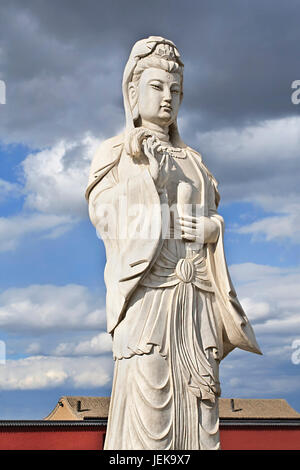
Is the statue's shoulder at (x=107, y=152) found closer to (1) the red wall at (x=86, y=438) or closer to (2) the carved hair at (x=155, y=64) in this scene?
(2) the carved hair at (x=155, y=64)

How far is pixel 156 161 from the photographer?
21.1 feet

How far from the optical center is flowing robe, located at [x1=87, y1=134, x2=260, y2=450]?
601 cm

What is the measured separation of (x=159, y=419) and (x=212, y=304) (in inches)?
51.7

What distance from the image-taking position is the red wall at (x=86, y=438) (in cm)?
1869

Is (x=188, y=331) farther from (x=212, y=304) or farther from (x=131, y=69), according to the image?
(x=131, y=69)

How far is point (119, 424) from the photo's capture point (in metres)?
6.04

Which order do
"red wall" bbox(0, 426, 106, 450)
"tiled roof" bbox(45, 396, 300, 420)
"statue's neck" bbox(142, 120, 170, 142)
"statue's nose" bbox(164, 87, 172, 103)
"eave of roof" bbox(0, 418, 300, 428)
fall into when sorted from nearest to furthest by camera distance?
1. "statue's nose" bbox(164, 87, 172, 103)
2. "statue's neck" bbox(142, 120, 170, 142)
3. "red wall" bbox(0, 426, 106, 450)
4. "eave of roof" bbox(0, 418, 300, 428)
5. "tiled roof" bbox(45, 396, 300, 420)

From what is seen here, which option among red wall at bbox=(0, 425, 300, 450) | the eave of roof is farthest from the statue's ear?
the eave of roof

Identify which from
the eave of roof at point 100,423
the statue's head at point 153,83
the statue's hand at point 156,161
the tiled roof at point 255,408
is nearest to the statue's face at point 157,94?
the statue's head at point 153,83

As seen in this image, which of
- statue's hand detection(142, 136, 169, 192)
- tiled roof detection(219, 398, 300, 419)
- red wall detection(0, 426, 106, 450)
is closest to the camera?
statue's hand detection(142, 136, 169, 192)

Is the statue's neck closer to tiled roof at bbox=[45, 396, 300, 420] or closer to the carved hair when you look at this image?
the carved hair

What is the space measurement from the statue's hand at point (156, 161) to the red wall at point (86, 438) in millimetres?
13772
